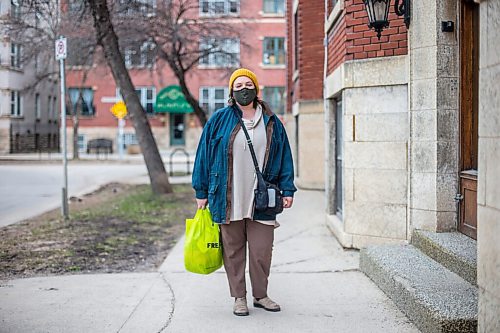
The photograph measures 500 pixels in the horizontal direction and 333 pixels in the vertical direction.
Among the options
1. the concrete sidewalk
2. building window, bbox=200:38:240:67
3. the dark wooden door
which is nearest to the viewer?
the concrete sidewalk

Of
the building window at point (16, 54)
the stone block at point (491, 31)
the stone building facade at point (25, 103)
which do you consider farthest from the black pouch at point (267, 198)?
the building window at point (16, 54)

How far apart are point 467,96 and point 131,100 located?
10.5 metres

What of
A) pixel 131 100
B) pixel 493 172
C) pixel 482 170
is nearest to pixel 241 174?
pixel 482 170

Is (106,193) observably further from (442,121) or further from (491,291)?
(491,291)

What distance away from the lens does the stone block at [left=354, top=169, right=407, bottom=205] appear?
7637 millimetres

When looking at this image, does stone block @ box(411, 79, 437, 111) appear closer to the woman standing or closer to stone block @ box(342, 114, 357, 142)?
stone block @ box(342, 114, 357, 142)

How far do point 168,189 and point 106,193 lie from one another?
2536 mm

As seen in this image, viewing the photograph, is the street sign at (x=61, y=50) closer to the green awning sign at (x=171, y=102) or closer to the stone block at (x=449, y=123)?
the stone block at (x=449, y=123)

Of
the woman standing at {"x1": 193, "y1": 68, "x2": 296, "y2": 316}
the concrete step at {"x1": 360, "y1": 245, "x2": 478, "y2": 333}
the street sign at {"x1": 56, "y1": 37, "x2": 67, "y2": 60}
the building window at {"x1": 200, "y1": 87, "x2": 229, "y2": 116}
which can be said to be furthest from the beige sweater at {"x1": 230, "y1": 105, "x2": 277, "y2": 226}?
the building window at {"x1": 200, "y1": 87, "x2": 229, "y2": 116}

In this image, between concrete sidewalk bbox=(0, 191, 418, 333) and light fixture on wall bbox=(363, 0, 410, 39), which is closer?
concrete sidewalk bbox=(0, 191, 418, 333)

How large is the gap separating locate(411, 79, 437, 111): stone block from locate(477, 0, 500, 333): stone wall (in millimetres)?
2763

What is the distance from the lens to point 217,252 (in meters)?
5.65

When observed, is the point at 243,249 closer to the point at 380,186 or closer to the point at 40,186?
the point at 380,186

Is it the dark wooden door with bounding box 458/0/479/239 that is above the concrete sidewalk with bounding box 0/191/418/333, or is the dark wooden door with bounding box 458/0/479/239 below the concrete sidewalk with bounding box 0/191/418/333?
above
